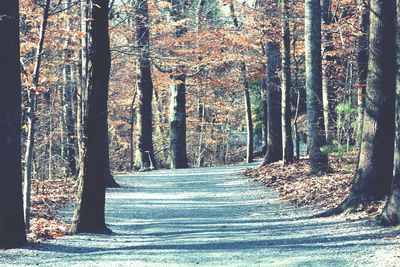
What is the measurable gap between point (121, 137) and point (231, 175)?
66.8ft

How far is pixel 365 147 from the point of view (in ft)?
33.6

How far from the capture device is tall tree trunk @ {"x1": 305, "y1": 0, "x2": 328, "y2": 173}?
54.8 ft

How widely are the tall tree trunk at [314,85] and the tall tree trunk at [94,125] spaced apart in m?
8.48

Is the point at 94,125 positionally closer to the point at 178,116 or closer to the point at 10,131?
the point at 10,131

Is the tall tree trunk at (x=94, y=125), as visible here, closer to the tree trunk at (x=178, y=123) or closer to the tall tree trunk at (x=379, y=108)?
the tall tree trunk at (x=379, y=108)

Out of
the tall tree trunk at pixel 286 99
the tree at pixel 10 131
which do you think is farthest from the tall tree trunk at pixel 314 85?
the tree at pixel 10 131

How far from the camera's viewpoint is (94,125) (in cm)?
965

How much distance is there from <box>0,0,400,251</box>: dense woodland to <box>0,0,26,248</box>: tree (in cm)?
2

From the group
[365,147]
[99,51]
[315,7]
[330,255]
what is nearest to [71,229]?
[99,51]

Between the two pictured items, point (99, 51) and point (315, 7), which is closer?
point (99, 51)

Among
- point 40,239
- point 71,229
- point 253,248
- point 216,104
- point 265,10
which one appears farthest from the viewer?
point 216,104

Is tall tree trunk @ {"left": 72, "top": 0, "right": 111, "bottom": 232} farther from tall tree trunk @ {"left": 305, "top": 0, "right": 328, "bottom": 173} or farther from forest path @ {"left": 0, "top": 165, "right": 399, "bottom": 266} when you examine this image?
tall tree trunk @ {"left": 305, "top": 0, "right": 328, "bottom": 173}

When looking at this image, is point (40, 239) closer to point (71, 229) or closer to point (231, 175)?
point (71, 229)

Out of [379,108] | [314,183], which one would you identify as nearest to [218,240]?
[379,108]
